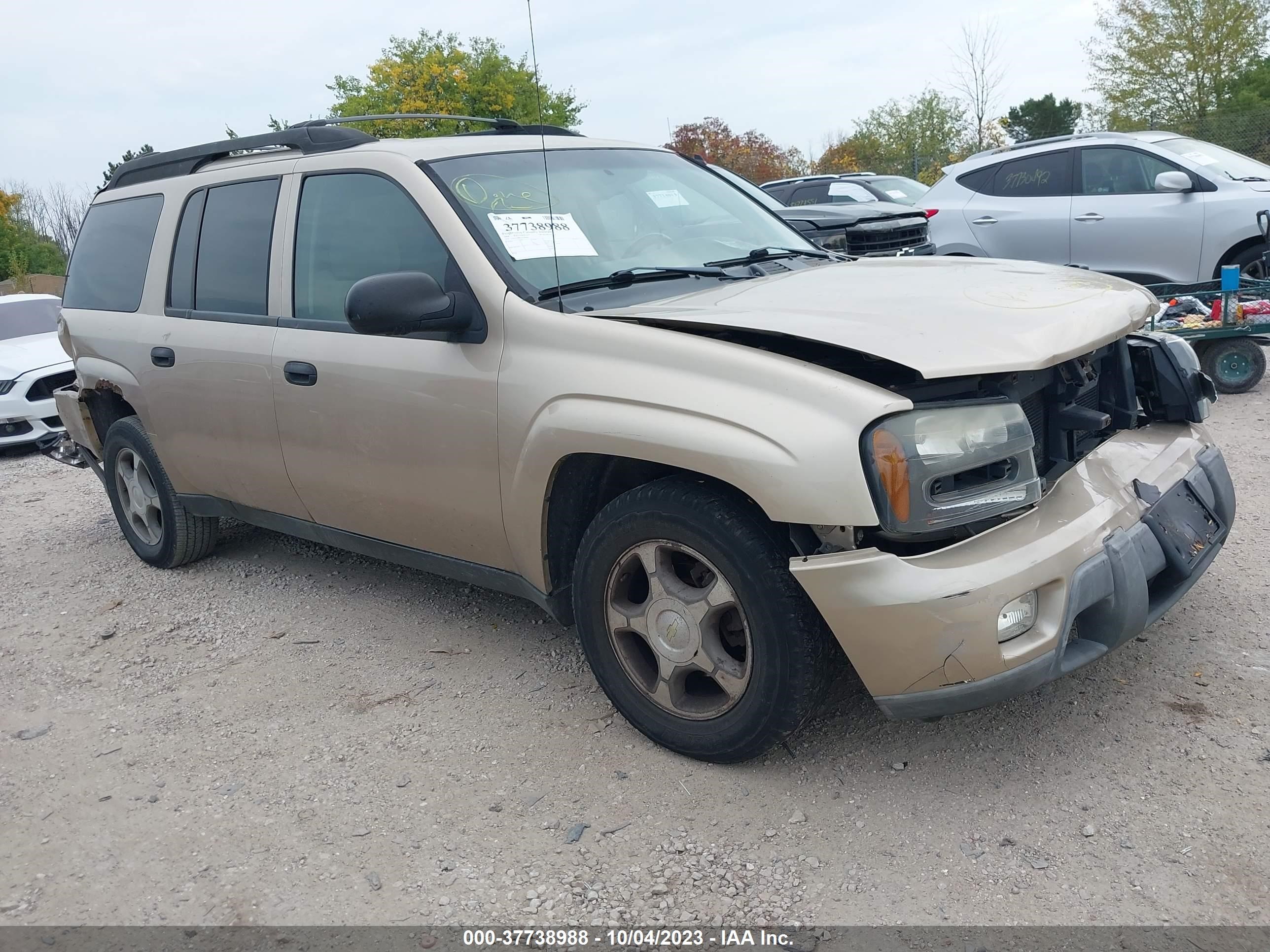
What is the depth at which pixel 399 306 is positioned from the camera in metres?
3.12

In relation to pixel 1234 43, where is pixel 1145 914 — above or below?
below

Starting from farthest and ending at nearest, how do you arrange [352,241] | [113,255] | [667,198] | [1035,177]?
[1035,177] → [113,255] → [667,198] → [352,241]

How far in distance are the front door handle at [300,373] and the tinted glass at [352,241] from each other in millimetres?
182

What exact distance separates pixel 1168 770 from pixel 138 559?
4980 millimetres

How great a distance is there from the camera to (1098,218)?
8.91 metres

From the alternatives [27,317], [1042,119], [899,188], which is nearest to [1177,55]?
[1042,119]

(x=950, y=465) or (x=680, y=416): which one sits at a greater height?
(x=680, y=416)

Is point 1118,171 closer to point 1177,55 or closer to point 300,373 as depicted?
point 300,373

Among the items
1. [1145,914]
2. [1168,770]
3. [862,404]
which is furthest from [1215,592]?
[862,404]

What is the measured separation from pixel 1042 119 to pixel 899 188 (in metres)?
19.7

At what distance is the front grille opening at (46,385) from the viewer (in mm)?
9211

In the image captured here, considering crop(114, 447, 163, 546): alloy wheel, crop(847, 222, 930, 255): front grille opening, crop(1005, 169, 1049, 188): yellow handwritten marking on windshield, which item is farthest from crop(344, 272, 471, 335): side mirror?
crop(1005, 169, 1049, 188): yellow handwritten marking on windshield

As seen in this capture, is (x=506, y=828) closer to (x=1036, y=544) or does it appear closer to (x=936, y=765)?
(x=936, y=765)

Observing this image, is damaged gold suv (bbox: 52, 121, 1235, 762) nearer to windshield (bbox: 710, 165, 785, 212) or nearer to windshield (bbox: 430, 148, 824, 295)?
windshield (bbox: 430, 148, 824, 295)
